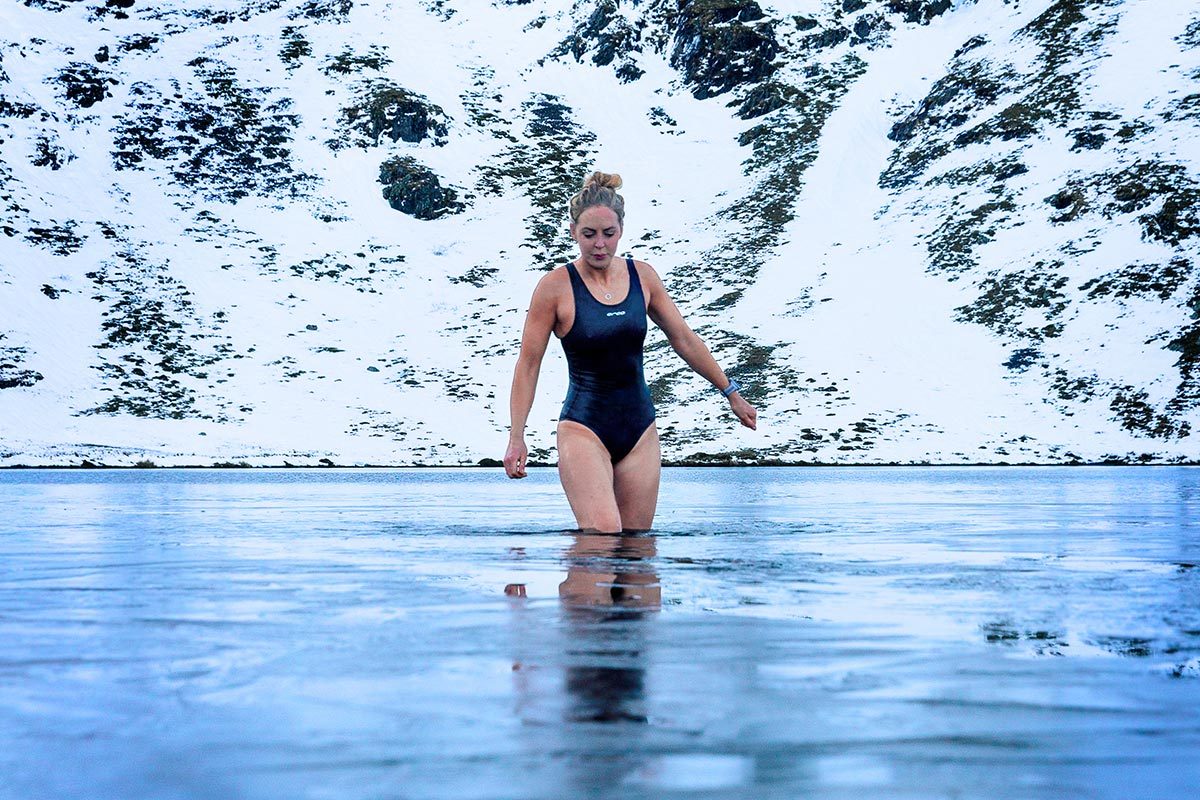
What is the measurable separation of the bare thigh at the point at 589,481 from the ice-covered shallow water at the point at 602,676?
4.22ft

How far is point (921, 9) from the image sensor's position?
108 m

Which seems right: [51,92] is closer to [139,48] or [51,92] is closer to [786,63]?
[139,48]

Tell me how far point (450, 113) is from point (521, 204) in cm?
1251

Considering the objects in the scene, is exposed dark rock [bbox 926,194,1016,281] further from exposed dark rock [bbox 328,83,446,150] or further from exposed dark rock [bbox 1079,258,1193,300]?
exposed dark rock [bbox 328,83,446,150]

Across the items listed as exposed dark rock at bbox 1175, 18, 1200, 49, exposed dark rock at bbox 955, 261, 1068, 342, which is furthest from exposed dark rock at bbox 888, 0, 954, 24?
exposed dark rock at bbox 955, 261, 1068, 342

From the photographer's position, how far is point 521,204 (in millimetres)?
92188

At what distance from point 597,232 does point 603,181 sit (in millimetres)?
385

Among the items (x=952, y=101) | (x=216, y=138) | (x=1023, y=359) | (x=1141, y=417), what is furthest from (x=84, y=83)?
(x=1141, y=417)

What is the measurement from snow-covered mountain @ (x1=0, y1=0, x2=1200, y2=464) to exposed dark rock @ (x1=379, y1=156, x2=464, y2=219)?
25cm

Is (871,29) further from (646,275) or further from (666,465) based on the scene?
(646,275)

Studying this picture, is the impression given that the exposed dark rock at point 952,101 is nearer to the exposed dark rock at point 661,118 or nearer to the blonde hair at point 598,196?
the exposed dark rock at point 661,118

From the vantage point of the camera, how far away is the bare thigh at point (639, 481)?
356 inches

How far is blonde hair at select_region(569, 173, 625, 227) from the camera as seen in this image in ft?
28.0

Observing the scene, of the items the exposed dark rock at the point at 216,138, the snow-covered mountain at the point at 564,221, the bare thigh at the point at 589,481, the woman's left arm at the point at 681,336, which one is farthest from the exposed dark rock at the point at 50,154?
the bare thigh at the point at 589,481
